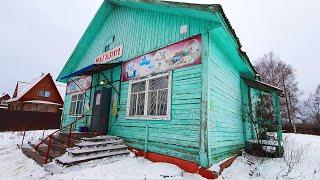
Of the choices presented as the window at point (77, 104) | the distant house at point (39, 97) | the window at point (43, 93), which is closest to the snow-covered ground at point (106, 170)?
the window at point (77, 104)

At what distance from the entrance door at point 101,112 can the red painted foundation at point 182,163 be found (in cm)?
247

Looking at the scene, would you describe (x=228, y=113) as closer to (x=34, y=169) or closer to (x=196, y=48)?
(x=196, y=48)

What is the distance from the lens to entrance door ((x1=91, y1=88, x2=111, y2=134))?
9.76m

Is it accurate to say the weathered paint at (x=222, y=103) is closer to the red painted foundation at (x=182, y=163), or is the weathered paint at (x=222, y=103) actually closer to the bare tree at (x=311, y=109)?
the red painted foundation at (x=182, y=163)

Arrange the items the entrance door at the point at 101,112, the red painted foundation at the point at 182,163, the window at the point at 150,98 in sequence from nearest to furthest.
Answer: the red painted foundation at the point at 182,163, the window at the point at 150,98, the entrance door at the point at 101,112

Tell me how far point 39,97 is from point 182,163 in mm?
29828

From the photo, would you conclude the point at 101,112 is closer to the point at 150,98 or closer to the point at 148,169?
the point at 150,98

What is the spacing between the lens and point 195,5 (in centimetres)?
624

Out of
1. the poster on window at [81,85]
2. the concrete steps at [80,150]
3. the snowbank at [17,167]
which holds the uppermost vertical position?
the poster on window at [81,85]

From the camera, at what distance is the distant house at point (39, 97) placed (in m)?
28.8

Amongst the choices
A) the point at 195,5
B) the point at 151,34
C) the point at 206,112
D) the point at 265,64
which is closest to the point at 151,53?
the point at 151,34

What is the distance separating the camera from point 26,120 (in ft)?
68.2

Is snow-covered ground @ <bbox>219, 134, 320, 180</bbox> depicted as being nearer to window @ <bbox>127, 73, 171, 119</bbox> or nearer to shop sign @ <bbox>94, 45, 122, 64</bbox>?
window @ <bbox>127, 73, 171, 119</bbox>

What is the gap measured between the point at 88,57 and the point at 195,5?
29.3 feet
